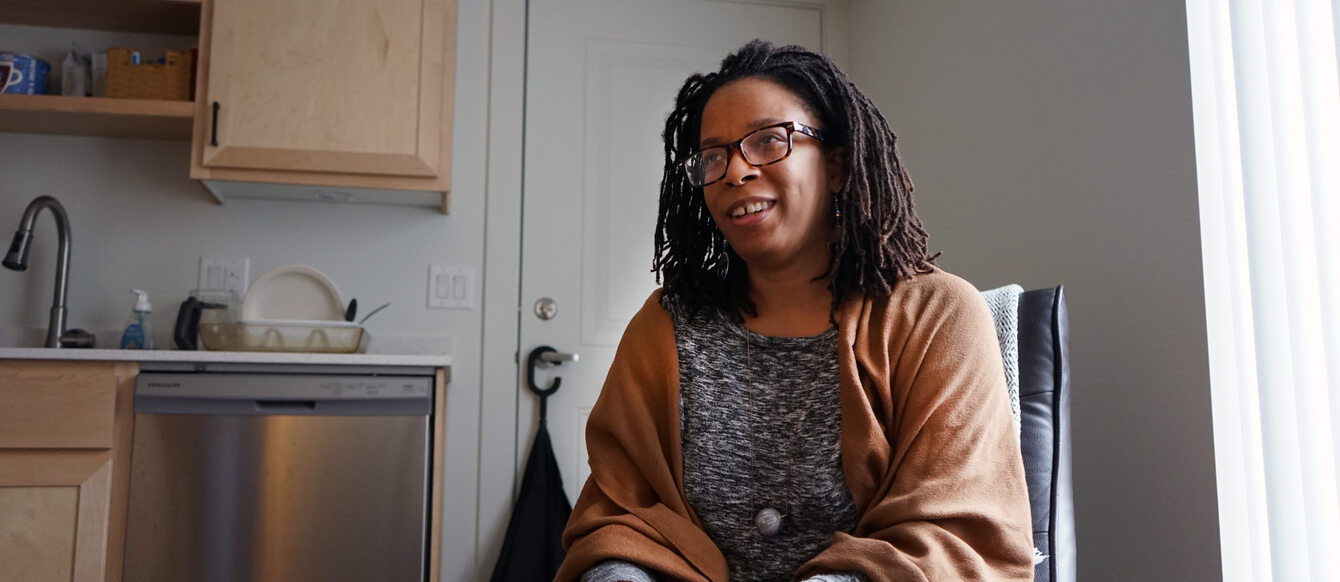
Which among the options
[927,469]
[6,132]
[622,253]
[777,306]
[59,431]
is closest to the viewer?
[927,469]

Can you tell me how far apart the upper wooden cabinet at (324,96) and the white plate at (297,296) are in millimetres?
247

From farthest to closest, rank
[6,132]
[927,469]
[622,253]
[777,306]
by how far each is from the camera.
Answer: [622,253], [6,132], [777,306], [927,469]

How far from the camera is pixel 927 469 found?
37.1 inches

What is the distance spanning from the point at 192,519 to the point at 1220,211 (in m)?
2.04

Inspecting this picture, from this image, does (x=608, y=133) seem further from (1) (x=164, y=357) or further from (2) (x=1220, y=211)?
(2) (x=1220, y=211)

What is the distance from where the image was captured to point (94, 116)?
7.84ft

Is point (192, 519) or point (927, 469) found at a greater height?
point (927, 469)

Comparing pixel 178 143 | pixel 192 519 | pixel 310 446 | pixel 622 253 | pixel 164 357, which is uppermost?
pixel 178 143

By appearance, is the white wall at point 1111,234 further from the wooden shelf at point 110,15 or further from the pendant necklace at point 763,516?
the wooden shelf at point 110,15

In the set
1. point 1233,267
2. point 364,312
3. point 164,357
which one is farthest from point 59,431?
point 1233,267

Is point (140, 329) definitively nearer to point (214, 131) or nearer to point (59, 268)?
point (59, 268)

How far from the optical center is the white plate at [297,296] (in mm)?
2508

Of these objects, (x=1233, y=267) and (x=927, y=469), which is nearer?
(x=927, y=469)

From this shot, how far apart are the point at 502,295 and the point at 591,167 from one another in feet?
1.51
